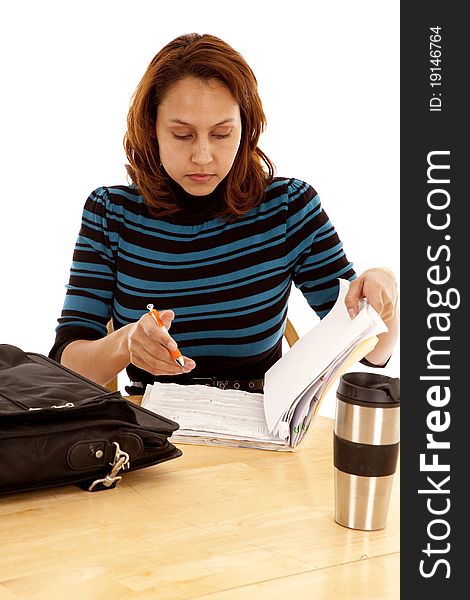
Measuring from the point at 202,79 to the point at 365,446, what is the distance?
3.59ft

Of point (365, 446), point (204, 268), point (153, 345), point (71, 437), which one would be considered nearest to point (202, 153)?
point (204, 268)

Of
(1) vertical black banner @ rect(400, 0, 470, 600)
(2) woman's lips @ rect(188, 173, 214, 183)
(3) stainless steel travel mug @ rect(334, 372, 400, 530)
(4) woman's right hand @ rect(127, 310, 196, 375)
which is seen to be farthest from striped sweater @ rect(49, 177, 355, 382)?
(1) vertical black banner @ rect(400, 0, 470, 600)

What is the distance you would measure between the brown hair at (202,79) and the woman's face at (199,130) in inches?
1.2

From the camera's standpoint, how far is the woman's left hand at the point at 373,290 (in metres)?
1.57

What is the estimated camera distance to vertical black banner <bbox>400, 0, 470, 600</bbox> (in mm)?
1003

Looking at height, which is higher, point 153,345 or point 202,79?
point 202,79

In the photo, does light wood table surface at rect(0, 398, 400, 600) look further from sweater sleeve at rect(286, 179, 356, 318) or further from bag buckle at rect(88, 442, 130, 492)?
sweater sleeve at rect(286, 179, 356, 318)

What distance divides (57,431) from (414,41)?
68 centimetres

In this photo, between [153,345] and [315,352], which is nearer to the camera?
[315,352]

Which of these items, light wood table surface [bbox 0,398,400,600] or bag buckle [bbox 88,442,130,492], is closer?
light wood table surface [bbox 0,398,400,600]

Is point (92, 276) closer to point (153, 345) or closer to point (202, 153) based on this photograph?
point (202, 153)

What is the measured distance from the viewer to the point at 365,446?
3.75 ft

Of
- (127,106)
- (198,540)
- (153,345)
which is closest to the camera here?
(198,540)

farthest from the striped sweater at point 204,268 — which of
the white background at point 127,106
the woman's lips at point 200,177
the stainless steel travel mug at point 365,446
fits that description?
the white background at point 127,106
